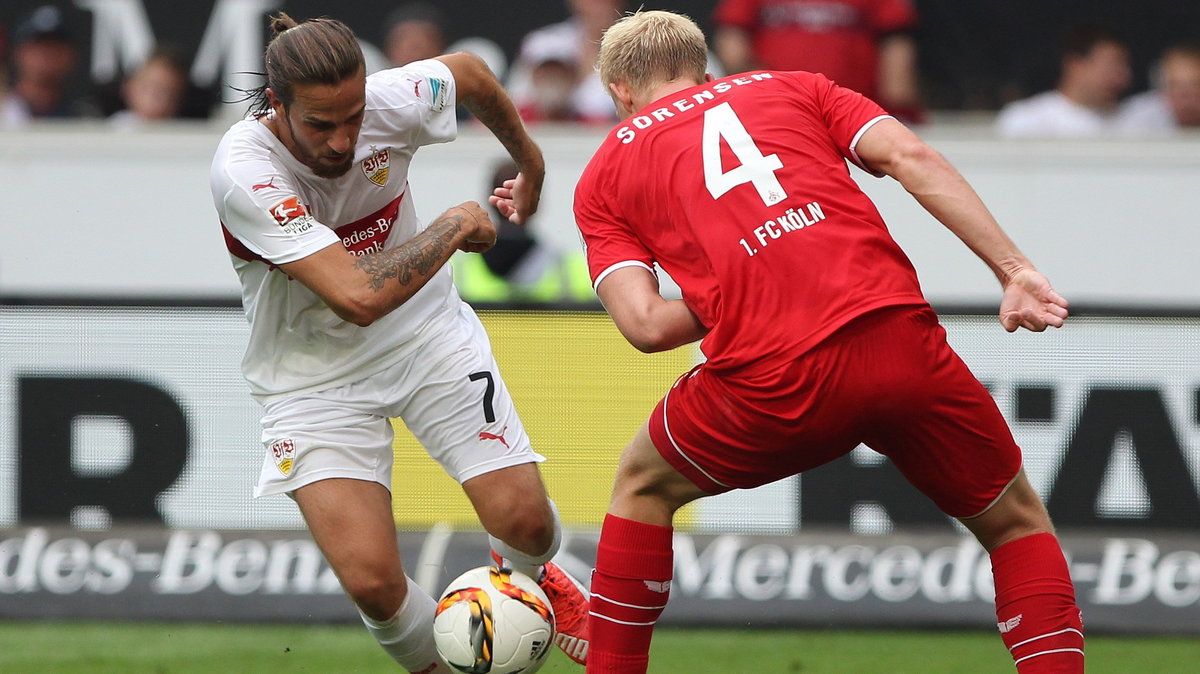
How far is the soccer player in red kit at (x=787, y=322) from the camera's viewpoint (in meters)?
4.04

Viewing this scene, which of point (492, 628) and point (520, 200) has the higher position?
point (520, 200)

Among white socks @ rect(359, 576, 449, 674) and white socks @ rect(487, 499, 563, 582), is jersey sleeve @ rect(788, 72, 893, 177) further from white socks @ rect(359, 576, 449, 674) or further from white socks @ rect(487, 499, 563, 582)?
white socks @ rect(359, 576, 449, 674)

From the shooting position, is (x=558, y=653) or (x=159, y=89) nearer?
(x=558, y=653)

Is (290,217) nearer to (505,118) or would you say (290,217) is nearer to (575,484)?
(505,118)

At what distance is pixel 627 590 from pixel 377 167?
1.51 m

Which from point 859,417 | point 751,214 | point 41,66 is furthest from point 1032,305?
point 41,66

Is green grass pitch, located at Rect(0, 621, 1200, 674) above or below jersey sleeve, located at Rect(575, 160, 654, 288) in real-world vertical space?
below

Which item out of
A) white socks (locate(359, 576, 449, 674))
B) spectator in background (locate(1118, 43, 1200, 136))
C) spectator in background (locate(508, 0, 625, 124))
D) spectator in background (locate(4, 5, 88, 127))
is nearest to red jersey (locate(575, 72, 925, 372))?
white socks (locate(359, 576, 449, 674))

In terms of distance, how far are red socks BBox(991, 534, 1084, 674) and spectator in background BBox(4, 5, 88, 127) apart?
7804 millimetres

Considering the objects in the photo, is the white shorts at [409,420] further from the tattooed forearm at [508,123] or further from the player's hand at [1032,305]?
the player's hand at [1032,305]

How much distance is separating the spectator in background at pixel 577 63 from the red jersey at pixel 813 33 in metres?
0.79

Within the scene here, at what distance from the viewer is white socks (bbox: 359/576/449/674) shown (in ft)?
15.7

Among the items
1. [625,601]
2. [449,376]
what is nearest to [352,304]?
[449,376]

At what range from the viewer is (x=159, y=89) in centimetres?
964
